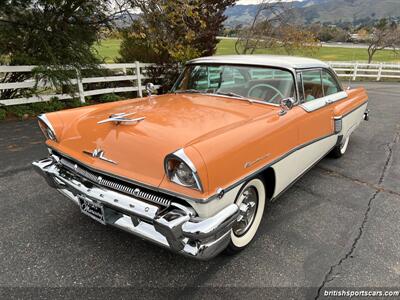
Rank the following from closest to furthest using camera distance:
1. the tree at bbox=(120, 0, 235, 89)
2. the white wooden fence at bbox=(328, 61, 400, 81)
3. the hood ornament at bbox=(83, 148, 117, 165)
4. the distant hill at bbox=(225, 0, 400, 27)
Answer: the hood ornament at bbox=(83, 148, 117, 165), the tree at bbox=(120, 0, 235, 89), the white wooden fence at bbox=(328, 61, 400, 81), the distant hill at bbox=(225, 0, 400, 27)

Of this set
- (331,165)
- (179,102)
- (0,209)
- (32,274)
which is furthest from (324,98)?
(0,209)

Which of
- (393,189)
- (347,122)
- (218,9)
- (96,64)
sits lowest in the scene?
(393,189)

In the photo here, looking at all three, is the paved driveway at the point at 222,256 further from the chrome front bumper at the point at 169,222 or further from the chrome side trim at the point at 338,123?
the chrome side trim at the point at 338,123

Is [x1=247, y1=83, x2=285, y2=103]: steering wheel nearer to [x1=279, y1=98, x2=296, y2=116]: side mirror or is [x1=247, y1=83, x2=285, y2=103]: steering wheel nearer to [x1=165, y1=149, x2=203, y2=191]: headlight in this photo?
[x1=279, y1=98, x2=296, y2=116]: side mirror

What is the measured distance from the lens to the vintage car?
2.10 meters

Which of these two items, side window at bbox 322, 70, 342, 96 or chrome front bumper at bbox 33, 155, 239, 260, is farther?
side window at bbox 322, 70, 342, 96

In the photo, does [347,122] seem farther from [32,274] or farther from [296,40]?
[296,40]

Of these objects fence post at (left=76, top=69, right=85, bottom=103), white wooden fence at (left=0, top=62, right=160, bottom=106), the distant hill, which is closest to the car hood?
white wooden fence at (left=0, top=62, right=160, bottom=106)

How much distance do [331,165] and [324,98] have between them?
1.31 metres

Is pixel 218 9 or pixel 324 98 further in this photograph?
pixel 218 9

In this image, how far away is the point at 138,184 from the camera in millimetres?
2234

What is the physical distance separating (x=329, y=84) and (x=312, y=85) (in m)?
0.75

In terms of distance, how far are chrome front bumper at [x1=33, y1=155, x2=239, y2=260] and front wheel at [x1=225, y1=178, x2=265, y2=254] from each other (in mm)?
371

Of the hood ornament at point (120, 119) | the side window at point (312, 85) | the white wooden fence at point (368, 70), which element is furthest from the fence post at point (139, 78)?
the white wooden fence at point (368, 70)
